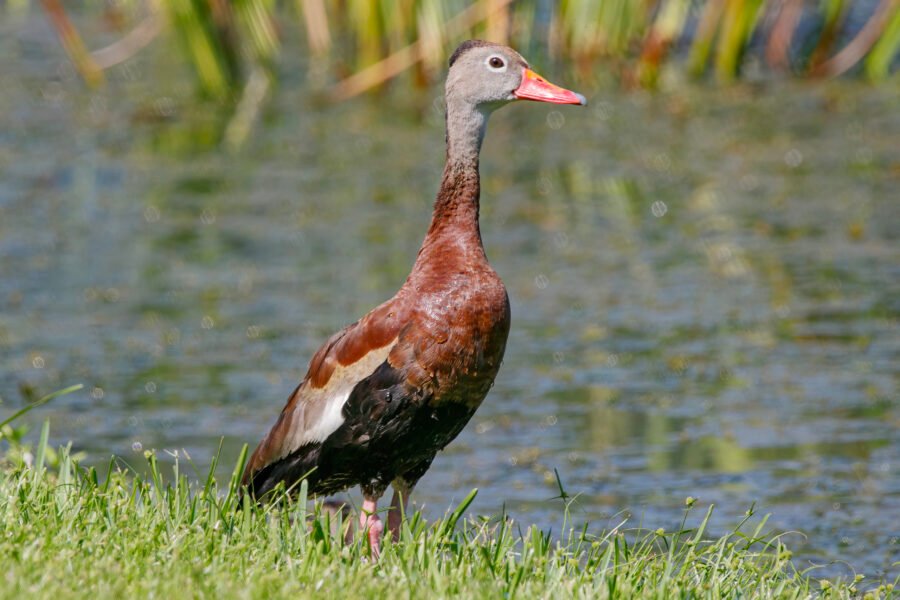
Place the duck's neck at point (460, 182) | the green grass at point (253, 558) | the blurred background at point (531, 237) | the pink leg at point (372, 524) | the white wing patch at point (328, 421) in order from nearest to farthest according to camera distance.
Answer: the green grass at point (253, 558) < the pink leg at point (372, 524) < the white wing patch at point (328, 421) < the duck's neck at point (460, 182) < the blurred background at point (531, 237)

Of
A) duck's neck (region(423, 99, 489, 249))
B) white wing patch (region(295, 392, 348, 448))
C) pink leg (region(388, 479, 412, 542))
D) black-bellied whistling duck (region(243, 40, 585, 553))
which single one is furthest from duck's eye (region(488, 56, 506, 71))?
pink leg (region(388, 479, 412, 542))

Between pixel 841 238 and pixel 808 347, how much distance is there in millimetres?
1736

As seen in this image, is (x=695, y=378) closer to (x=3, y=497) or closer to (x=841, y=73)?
(x=3, y=497)

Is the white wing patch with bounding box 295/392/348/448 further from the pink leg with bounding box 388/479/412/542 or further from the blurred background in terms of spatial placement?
the blurred background

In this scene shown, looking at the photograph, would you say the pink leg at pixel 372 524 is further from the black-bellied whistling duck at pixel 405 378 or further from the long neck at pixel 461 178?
the long neck at pixel 461 178

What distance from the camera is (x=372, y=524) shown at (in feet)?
15.0

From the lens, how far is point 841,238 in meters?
9.49

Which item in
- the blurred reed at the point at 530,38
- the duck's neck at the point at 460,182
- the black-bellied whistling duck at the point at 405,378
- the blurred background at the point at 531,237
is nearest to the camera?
the black-bellied whistling duck at the point at 405,378

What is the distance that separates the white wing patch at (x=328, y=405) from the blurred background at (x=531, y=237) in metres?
0.98

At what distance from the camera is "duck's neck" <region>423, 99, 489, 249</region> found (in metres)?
4.93

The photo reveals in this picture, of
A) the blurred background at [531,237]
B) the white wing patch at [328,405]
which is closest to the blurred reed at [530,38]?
the blurred background at [531,237]

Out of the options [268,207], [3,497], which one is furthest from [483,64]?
[268,207]

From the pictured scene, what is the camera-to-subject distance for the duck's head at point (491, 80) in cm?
517

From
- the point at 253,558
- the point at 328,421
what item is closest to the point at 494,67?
the point at 328,421
